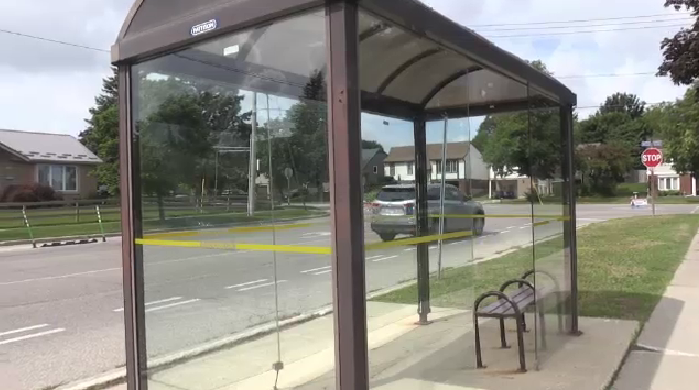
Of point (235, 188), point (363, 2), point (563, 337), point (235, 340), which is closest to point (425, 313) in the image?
point (563, 337)

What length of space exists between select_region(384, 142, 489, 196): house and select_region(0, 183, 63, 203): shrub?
30733mm

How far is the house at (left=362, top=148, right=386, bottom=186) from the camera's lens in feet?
11.5

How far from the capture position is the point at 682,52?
1205 cm

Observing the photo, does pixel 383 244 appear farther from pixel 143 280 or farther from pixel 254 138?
pixel 143 280

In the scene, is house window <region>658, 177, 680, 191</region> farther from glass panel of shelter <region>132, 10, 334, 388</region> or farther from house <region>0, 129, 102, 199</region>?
glass panel of shelter <region>132, 10, 334, 388</region>

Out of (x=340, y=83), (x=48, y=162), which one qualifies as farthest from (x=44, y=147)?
(x=340, y=83)

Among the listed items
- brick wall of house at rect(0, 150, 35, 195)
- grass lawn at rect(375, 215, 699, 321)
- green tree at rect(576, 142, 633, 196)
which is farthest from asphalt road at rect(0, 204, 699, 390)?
green tree at rect(576, 142, 633, 196)

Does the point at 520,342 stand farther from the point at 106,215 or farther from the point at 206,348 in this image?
the point at 106,215

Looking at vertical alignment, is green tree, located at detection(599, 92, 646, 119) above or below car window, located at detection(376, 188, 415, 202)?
above

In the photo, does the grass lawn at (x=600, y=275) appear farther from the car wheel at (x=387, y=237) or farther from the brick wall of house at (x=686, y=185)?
the brick wall of house at (x=686, y=185)

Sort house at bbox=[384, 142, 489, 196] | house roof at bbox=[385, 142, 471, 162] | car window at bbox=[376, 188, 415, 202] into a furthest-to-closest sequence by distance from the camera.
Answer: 1. house at bbox=[384, 142, 489, 196]
2. house roof at bbox=[385, 142, 471, 162]
3. car window at bbox=[376, 188, 415, 202]

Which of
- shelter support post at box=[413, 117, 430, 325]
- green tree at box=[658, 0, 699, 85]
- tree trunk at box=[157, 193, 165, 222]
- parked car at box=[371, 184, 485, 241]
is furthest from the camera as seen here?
green tree at box=[658, 0, 699, 85]

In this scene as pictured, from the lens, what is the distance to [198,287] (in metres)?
4.88

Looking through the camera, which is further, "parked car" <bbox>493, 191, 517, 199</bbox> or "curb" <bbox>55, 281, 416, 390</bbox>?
"parked car" <bbox>493, 191, 517, 199</bbox>
